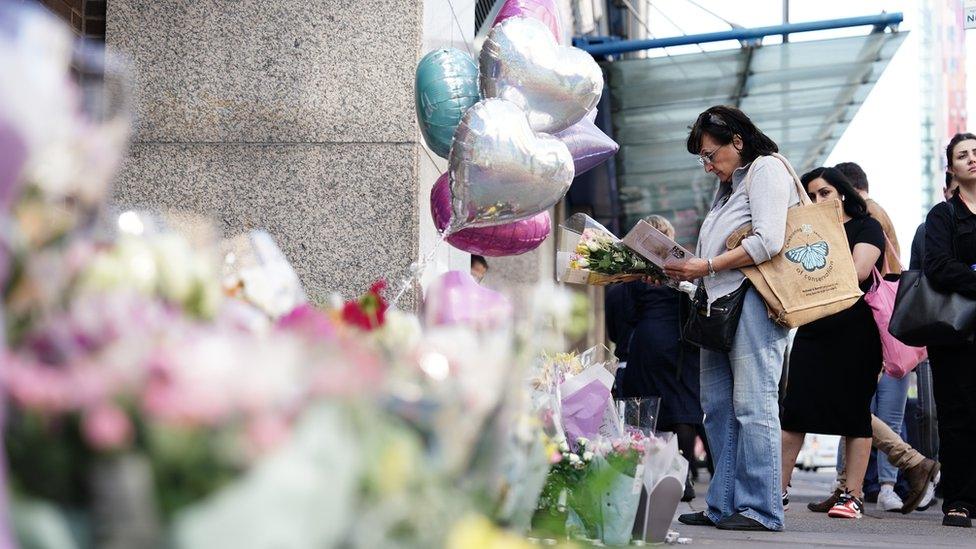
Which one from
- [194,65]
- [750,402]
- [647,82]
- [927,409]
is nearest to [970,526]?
[750,402]

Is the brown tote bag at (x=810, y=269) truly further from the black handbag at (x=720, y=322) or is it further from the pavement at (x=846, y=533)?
the pavement at (x=846, y=533)

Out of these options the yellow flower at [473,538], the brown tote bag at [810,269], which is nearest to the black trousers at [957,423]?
the brown tote bag at [810,269]

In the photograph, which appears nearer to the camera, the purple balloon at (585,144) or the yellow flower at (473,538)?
the yellow flower at (473,538)

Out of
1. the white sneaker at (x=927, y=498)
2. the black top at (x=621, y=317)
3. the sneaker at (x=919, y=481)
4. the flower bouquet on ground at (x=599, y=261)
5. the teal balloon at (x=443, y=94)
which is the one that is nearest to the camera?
the teal balloon at (x=443, y=94)

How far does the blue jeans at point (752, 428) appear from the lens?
15.6ft

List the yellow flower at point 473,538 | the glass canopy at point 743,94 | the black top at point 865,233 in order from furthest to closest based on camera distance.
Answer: the glass canopy at point 743,94, the black top at point 865,233, the yellow flower at point 473,538

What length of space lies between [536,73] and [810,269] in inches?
61.9

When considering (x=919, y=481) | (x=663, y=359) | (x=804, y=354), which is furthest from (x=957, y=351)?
(x=663, y=359)

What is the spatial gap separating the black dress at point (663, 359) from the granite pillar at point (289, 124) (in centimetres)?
328

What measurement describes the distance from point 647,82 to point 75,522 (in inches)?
457

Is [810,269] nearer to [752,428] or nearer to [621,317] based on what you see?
[752,428]

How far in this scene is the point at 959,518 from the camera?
17.9 feet

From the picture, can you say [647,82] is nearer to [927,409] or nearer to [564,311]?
[927,409]

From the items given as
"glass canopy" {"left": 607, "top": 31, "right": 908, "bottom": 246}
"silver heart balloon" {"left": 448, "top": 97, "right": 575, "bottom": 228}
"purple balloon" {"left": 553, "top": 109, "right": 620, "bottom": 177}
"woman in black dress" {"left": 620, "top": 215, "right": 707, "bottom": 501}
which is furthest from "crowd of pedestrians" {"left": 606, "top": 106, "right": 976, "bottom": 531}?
"glass canopy" {"left": 607, "top": 31, "right": 908, "bottom": 246}
